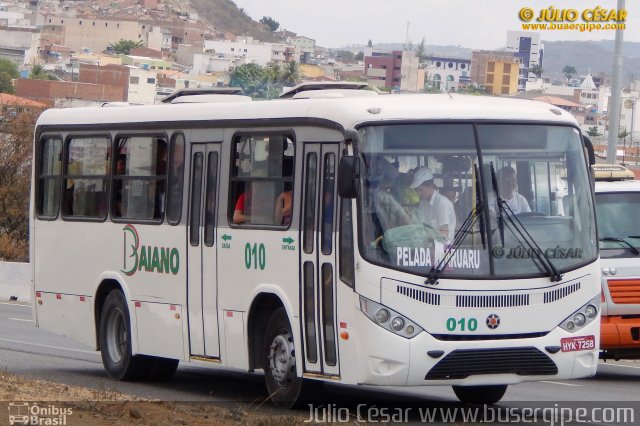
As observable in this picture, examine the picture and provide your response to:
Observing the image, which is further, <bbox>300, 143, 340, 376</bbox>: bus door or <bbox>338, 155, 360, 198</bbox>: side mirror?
<bbox>300, 143, 340, 376</bbox>: bus door

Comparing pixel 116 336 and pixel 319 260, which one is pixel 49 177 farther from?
pixel 319 260

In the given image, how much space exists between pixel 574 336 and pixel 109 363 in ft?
19.5

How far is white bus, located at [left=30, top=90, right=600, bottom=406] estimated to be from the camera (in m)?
11.0

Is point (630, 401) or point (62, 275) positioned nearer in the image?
point (630, 401)

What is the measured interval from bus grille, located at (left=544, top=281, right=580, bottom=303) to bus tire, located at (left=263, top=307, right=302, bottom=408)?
222 cm

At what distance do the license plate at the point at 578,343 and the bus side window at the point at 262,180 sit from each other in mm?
2593

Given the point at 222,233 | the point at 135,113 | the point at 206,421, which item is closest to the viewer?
the point at 206,421

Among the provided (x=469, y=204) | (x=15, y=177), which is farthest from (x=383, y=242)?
(x=15, y=177)

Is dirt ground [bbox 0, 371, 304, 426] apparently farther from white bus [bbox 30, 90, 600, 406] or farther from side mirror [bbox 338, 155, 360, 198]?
side mirror [bbox 338, 155, 360, 198]

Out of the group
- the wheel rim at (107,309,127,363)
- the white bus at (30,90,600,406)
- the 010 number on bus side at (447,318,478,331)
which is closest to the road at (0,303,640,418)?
the wheel rim at (107,309,127,363)

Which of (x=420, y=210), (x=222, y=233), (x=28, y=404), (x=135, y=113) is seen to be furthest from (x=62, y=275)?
(x=420, y=210)

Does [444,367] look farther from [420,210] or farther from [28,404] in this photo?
[28,404]

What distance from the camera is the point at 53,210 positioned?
16141mm

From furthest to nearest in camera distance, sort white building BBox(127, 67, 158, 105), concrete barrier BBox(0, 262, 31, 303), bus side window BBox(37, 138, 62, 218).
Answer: white building BBox(127, 67, 158, 105), concrete barrier BBox(0, 262, 31, 303), bus side window BBox(37, 138, 62, 218)
